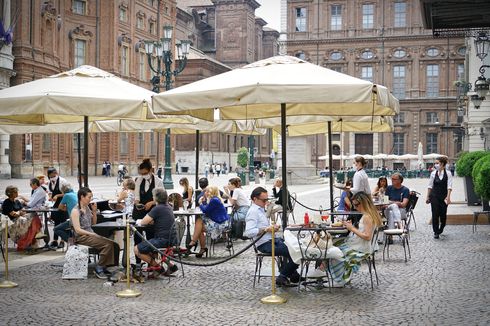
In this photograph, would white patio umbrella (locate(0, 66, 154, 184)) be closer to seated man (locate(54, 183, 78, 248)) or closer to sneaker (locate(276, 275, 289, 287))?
seated man (locate(54, 183, 78, 248))

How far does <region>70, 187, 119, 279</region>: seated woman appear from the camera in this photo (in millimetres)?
9914

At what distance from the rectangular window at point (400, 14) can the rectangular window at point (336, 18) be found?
6.42 metres

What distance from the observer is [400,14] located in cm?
7812

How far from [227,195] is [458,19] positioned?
6.45 m

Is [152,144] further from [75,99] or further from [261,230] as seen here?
[261,230]

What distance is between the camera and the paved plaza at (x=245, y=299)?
734cm

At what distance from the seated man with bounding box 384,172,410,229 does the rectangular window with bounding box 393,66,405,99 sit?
65.9m

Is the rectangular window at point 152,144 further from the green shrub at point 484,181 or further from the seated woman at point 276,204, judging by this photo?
the green shrub at point 484,181

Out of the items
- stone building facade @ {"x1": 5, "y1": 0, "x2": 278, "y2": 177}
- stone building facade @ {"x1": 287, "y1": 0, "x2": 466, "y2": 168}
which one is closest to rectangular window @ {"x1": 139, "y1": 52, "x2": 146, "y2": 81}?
stone building facade @ {"x1": 5, "y1": 0, "x2": 278, "y2": 177}

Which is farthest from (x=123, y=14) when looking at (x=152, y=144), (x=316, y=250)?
(x=316, y=250)

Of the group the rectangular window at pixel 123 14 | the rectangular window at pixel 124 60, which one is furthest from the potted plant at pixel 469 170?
the rectangular window at pixel 123 14

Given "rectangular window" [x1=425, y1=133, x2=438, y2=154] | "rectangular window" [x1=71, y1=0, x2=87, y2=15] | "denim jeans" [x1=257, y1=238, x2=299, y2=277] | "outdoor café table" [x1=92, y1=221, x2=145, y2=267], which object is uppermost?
"rectangular window" [x1=71, y1=0, x2=87, y2=15]

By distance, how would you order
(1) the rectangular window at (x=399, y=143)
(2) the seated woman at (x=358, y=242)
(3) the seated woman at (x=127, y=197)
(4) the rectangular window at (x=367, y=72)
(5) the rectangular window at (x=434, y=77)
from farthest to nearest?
(4) the rectangular window at (x=367, y=72), (1) the rectangular window at (x=399, y=143), (5) the rectangular window at (x=434, y=77), (3) the seated woman at (x=127, y=197), (2) the seated woman at (x=358, y=242)

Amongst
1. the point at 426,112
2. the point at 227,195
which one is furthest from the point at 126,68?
→ the point at 227,195
